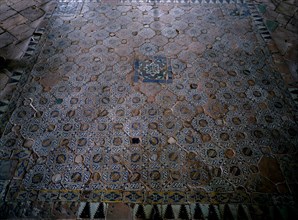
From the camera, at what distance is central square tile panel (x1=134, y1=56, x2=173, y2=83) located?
2.63 metres

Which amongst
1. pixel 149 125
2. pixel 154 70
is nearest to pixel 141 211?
pixel 149 125

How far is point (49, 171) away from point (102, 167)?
1.40ft

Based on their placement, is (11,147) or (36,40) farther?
(36,40)

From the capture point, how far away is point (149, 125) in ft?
7.38

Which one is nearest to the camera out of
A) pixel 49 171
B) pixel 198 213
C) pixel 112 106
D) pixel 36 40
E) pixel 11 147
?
pixel 198 213

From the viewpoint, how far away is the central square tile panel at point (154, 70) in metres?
2.63

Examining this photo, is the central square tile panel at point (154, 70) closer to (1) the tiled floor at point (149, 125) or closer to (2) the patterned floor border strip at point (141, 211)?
(1) the tiled floor at point (149, 125)

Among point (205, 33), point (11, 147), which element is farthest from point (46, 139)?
point (205, 33)

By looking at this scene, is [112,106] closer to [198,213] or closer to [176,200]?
[176,200]

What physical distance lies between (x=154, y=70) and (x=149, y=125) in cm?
75

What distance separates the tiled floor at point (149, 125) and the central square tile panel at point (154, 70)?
0.05 ft

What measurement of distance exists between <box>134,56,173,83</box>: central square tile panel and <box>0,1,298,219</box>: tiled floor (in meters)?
0.01

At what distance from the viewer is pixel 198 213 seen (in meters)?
1.75

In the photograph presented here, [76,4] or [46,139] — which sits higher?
[76,4]
